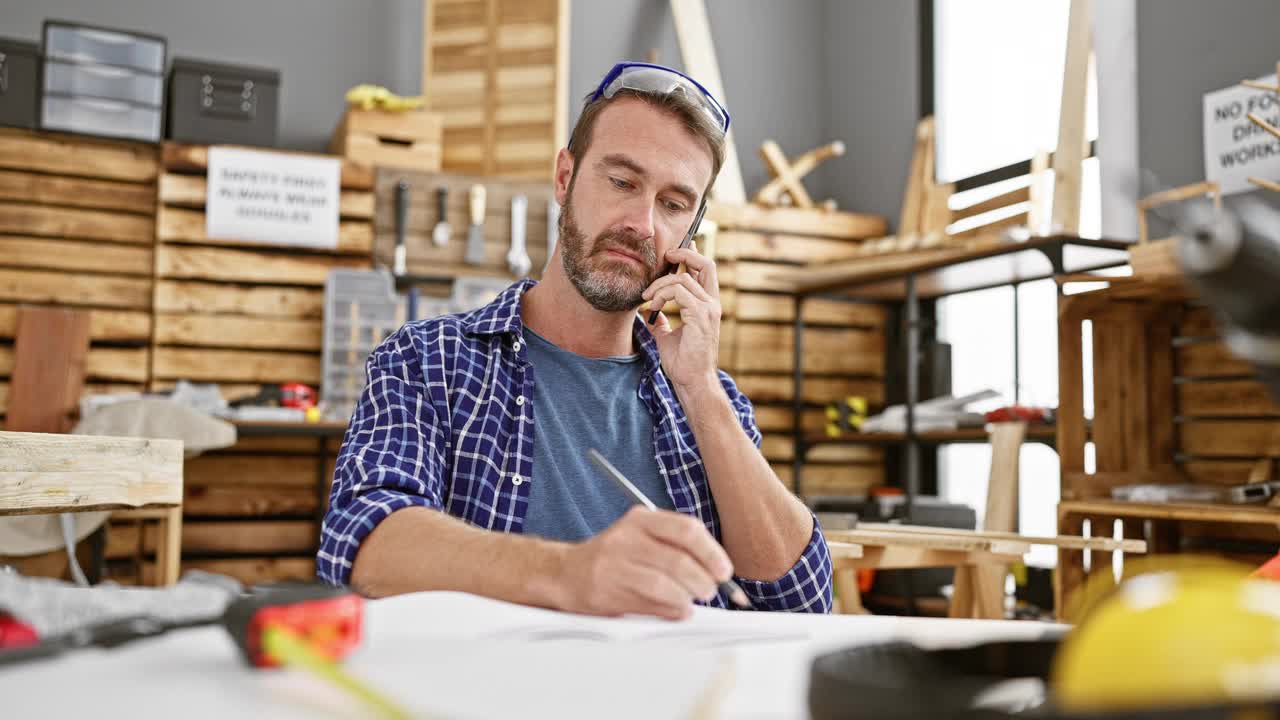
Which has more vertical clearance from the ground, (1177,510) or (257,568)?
(1177,510)

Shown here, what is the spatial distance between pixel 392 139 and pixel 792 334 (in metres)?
2.25

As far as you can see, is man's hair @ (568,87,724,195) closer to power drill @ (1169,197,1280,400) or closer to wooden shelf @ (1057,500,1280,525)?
power drill @ (1169,197,1280,400)

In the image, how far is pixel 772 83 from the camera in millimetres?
6426

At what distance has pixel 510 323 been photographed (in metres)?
1.70

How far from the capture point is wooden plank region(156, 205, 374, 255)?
4.76 m

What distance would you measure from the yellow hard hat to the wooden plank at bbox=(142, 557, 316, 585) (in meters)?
4.79

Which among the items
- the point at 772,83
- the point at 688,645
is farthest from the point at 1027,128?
the point at 688,645

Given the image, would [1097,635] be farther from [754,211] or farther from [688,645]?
[754,211]

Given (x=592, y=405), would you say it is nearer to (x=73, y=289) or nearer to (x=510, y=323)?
(x=510, y=323)

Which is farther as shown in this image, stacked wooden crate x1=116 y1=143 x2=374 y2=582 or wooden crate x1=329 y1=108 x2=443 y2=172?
wooden crate x1=329 y1=108 x2=443 y2=172

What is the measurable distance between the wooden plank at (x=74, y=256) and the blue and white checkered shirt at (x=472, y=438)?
11.9 feet

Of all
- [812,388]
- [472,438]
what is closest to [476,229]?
[812,388]

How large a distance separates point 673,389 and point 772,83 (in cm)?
501

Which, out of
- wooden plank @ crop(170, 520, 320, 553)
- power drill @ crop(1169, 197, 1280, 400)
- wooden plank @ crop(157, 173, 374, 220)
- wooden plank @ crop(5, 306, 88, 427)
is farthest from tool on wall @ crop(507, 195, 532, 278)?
power drill @ crop(1169, 197, 1280, 400)
